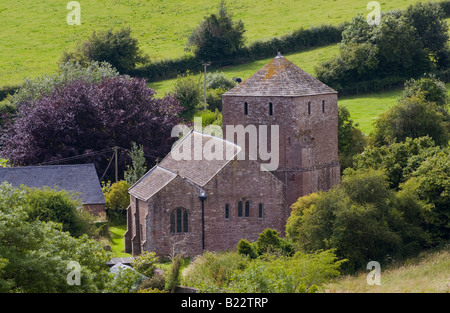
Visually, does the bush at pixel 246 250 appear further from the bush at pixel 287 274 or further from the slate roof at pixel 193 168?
the slate roof at pixel 193 168

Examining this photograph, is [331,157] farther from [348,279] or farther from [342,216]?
Answer: [348,279]

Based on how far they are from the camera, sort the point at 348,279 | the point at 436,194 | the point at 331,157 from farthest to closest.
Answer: the point at 331,157
the point at 436,194
the point at 348,279

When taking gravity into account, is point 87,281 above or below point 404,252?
above

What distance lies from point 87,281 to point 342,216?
55.8 feet

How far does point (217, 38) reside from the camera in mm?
97562

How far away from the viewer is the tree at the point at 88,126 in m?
66.8

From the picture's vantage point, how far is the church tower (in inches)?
2023

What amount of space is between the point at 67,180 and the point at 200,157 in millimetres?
11580

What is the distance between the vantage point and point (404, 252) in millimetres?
44969

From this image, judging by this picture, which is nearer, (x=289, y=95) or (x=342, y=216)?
(x=342, y=216)

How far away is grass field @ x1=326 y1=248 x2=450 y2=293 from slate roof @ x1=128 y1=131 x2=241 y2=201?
11.3m

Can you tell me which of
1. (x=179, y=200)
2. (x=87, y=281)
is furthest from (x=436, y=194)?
(x=87, y=281)

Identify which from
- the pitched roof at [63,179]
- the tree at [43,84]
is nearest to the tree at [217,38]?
the tree at [43,84]

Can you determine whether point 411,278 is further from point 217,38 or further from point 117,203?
point 217,38
